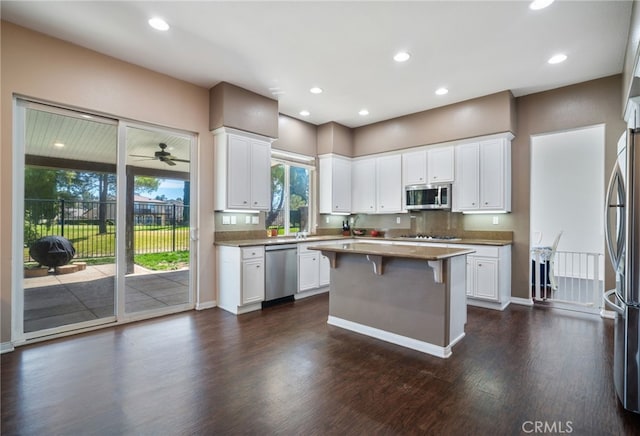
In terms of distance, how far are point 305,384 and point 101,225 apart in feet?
9.58

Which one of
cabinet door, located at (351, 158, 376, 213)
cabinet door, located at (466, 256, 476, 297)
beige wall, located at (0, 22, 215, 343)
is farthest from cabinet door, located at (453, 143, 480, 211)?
beige wall, located at (0, 22, 215, 343)

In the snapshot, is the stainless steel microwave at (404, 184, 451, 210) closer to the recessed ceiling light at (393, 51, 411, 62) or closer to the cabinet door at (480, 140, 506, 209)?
the cabinet door at (480, 140, 506, 209)

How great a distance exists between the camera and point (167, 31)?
3.05 metres

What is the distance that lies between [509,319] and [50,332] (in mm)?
5127

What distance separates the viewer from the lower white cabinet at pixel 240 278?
13.4 ft

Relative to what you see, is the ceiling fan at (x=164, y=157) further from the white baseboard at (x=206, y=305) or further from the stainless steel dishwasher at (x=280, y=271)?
the white baseboard at (x=206, y=305)

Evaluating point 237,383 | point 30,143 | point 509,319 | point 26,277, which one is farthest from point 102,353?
point 509,319

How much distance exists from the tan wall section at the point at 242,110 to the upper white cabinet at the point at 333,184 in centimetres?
145

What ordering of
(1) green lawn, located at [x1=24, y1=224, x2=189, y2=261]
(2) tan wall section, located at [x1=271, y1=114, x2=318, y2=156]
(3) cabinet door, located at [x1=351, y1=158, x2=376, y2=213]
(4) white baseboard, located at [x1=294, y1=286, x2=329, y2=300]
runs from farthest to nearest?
(3) cabinet door, located at [x1=351, y1=158, x2=376, y2=213], (2) tan wall section, located at [x1=271, y1=114, x2=318, y2=156], (4) white baseboard, located at [x1=294, y1=286, x2=329, y2=300], (1) green lawn, located at [x1=24, y1=224, x2=189, y2=261]

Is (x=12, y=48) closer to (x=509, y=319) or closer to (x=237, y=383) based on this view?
(x=237, y=383)

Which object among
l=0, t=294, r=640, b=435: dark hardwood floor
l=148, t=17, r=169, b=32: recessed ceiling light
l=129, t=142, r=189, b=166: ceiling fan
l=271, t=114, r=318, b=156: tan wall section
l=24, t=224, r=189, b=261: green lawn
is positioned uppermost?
l=148, t=17, r=169, b=32: recessed ceiling light

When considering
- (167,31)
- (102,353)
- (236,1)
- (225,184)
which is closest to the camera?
(236,1)

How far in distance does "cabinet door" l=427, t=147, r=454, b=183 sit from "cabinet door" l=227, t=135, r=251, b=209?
9.74ft

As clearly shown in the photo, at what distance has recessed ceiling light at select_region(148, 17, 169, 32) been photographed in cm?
287
